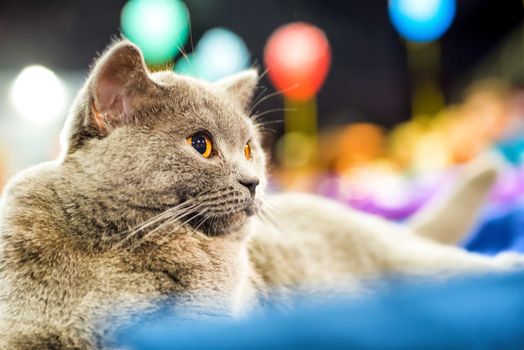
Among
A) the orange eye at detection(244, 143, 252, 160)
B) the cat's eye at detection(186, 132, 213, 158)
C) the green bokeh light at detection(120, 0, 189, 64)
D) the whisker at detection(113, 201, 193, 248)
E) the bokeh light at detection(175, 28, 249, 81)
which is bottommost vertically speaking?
the whisker at detection(113, 201, 193, 248)

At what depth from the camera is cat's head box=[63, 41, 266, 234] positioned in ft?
2.52

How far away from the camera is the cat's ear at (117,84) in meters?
0.77

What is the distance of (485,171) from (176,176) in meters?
0.94

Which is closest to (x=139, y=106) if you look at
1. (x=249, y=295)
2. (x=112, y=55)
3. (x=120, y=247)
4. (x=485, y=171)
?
(x=112, y=55)

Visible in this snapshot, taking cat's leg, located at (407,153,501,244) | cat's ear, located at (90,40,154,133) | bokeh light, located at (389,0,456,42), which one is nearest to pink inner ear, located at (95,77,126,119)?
cat's ear, located at (90,40,154,133)

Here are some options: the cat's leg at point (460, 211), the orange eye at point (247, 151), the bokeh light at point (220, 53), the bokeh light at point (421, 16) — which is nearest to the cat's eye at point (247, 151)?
the orange eye at point (247, 151)

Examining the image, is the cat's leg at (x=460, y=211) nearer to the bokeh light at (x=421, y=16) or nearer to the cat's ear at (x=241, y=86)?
the cat's ear at (x=241, y=86)

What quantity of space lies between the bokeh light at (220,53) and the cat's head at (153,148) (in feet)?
2.00

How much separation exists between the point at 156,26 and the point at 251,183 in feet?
1.79

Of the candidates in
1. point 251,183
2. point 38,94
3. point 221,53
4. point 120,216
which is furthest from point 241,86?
point 221,53

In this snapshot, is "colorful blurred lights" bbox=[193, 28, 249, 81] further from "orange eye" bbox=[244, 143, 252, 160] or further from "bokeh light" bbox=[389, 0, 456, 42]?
"bokeh light" bbox=[389, 0, 456, 42]

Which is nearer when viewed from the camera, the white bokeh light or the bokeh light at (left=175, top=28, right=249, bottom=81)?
the white bokeh light

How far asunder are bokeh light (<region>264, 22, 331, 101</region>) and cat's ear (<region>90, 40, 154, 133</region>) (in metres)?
1.83

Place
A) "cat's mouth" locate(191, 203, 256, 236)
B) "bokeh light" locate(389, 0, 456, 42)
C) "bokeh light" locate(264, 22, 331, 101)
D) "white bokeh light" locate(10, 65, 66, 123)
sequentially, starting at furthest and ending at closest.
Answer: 1. "bokeh light" locate(264, 22, 331, 101)
2. "bokeh light" locate(389, 0, 456, 42)
3. "white bokeh light" locate(10, 65, 66, 123)
4. "cat's mouth" locate(191, 203, 256, 236)
